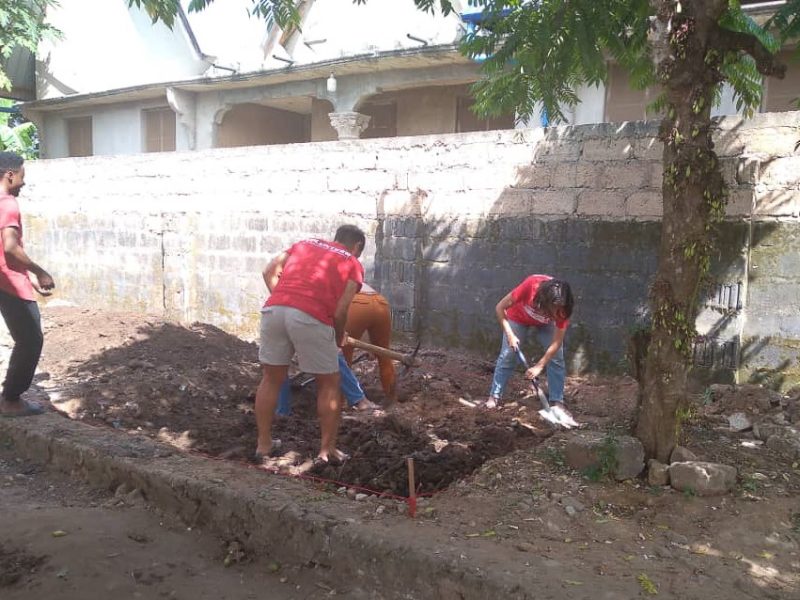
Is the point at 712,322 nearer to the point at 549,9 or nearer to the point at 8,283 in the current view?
the point at 549,9

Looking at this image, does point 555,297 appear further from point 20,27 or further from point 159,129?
point 20,27

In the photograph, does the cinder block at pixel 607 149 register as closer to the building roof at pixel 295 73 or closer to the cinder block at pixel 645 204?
the cinder block at pixel 645 204

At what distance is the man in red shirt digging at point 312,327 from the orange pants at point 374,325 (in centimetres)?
98


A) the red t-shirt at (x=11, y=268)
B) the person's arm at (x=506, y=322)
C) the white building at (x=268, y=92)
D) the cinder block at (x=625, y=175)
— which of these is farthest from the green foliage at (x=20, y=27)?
the person's arm at (x=506, y=322)

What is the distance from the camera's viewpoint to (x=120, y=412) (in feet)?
16.4

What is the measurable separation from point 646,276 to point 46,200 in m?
8.60

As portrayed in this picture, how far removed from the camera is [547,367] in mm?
5070

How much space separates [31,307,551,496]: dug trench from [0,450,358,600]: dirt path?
0.70m

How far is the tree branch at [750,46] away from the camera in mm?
3217

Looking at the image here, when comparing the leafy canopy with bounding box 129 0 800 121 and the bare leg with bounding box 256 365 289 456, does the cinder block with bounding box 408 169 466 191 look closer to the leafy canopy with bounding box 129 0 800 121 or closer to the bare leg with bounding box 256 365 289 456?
the leafy canopy with bounding box 129 0 800 121

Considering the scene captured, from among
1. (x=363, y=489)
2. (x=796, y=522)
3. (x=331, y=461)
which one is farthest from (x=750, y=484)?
(x=331, y=461)

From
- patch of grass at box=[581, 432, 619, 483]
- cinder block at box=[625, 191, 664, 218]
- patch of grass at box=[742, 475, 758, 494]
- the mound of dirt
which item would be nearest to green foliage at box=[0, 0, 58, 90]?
the mound of dirt

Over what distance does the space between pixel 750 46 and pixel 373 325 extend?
9.90 ft

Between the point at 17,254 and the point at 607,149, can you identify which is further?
the point at 607,149
